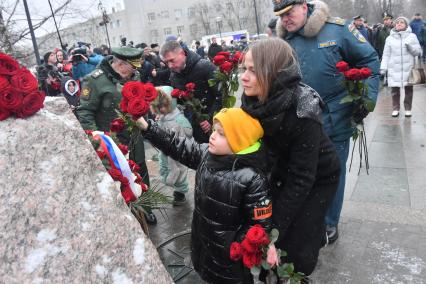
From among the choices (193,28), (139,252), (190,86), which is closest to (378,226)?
(190,86)

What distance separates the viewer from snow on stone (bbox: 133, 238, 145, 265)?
1519 millimetres

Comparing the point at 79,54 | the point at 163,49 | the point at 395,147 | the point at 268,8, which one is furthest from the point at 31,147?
the point at 268,8

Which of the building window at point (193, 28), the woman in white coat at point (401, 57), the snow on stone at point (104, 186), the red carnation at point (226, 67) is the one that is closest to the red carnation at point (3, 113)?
the snow on stone at point (104, 186)

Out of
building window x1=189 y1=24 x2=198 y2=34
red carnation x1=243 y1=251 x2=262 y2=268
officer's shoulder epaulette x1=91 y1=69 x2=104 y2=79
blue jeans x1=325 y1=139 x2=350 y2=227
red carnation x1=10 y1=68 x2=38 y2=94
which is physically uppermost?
red carnation x1=10 y1=68 x2=38 y2=94

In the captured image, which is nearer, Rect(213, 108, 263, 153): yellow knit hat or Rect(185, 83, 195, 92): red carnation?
Rect(213, 108, 263, 153): yellow knit hat

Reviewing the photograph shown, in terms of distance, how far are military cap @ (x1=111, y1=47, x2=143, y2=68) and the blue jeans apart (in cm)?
193

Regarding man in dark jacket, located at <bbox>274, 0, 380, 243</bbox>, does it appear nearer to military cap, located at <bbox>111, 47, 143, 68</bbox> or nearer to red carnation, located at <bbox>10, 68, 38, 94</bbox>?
military cap, located at <bbox>111, 47, 143, 68</bbox>

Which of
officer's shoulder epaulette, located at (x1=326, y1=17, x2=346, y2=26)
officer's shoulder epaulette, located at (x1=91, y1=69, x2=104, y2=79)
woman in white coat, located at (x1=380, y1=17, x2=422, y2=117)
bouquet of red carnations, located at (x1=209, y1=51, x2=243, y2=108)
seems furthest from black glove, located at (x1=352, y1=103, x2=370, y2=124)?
woman in white coat, located at (x1=380, y1=17, x2=422, y2=117)

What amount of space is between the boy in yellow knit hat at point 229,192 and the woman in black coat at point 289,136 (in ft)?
0.31

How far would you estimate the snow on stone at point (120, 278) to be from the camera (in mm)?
1436

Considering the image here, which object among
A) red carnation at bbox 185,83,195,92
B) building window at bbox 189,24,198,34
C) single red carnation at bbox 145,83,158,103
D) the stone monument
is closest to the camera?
the stone monument

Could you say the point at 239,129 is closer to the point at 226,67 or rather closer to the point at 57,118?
the point at 57,118

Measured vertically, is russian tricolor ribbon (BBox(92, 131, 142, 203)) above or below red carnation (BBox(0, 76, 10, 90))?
below

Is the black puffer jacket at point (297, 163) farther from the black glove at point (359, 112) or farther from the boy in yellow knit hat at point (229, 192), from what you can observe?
the black glove at point (359, 112)
